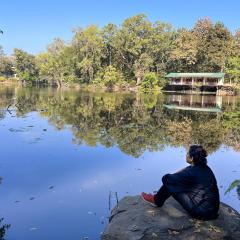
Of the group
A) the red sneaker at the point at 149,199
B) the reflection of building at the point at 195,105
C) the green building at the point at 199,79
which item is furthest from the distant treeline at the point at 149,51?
the red sneaker at the point at 149,199

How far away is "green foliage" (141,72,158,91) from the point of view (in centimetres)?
6619

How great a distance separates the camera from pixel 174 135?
693 inches

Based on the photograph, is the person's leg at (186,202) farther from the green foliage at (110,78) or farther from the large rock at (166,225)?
the green foliage at (110,78)

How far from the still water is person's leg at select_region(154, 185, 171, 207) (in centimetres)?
103

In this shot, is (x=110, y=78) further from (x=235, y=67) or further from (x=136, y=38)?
(x=235, y=67)

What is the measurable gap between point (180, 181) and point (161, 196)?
43 cm

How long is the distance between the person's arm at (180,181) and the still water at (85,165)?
693 mm

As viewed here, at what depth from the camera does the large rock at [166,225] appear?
5.32 metres

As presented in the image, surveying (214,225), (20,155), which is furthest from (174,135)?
(214,225)

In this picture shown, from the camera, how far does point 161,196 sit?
19.4 feet

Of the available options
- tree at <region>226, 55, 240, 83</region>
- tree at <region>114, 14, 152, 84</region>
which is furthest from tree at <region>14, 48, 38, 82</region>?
tree at <region>226, 55, 240, 83</region>

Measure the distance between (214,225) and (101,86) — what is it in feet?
229

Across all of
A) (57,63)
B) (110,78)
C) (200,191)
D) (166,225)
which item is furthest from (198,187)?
(57,63)

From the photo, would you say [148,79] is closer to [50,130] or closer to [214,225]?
[50,130]
